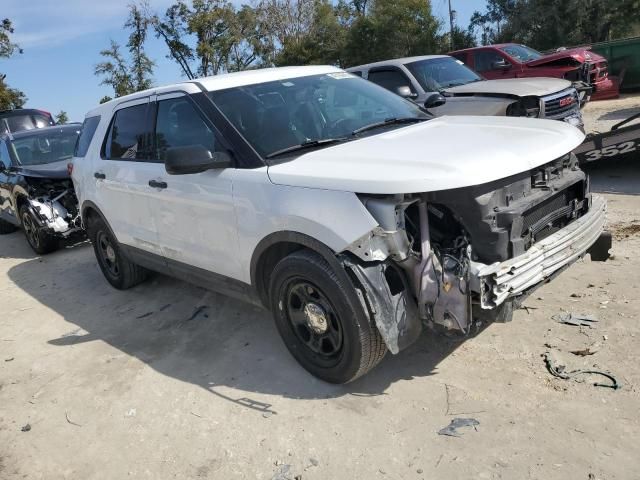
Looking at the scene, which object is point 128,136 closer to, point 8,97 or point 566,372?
point 566,372

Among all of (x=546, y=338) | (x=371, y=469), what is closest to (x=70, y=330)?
(x=371, y=469)

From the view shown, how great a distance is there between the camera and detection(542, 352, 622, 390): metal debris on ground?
322cm

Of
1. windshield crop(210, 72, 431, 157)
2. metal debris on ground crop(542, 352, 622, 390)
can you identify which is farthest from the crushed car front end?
windshield crop(210, 72, 431, 157)

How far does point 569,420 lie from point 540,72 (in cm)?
1144

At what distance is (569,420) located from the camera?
2.97 metres

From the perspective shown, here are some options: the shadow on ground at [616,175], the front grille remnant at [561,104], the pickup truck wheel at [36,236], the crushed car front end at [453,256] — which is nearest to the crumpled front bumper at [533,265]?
the crushed car front end at [453,256]

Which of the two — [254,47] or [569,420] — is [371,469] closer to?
[569,420]

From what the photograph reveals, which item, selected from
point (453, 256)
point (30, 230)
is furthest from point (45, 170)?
point (453, 256)

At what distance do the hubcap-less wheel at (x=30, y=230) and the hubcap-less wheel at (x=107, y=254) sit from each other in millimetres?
2398

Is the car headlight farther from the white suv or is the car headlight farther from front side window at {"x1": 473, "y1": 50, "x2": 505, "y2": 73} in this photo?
front side window at {"x1": 473, "y1": 50, "x2": 505, "y2": 73}

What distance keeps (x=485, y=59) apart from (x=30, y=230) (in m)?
10.3

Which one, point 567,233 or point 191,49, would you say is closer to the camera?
point 567,233

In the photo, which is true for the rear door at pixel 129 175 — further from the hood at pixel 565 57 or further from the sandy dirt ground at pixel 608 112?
the hood at pixel 565 57

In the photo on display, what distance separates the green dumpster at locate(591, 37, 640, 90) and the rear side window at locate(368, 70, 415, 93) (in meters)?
10.5
